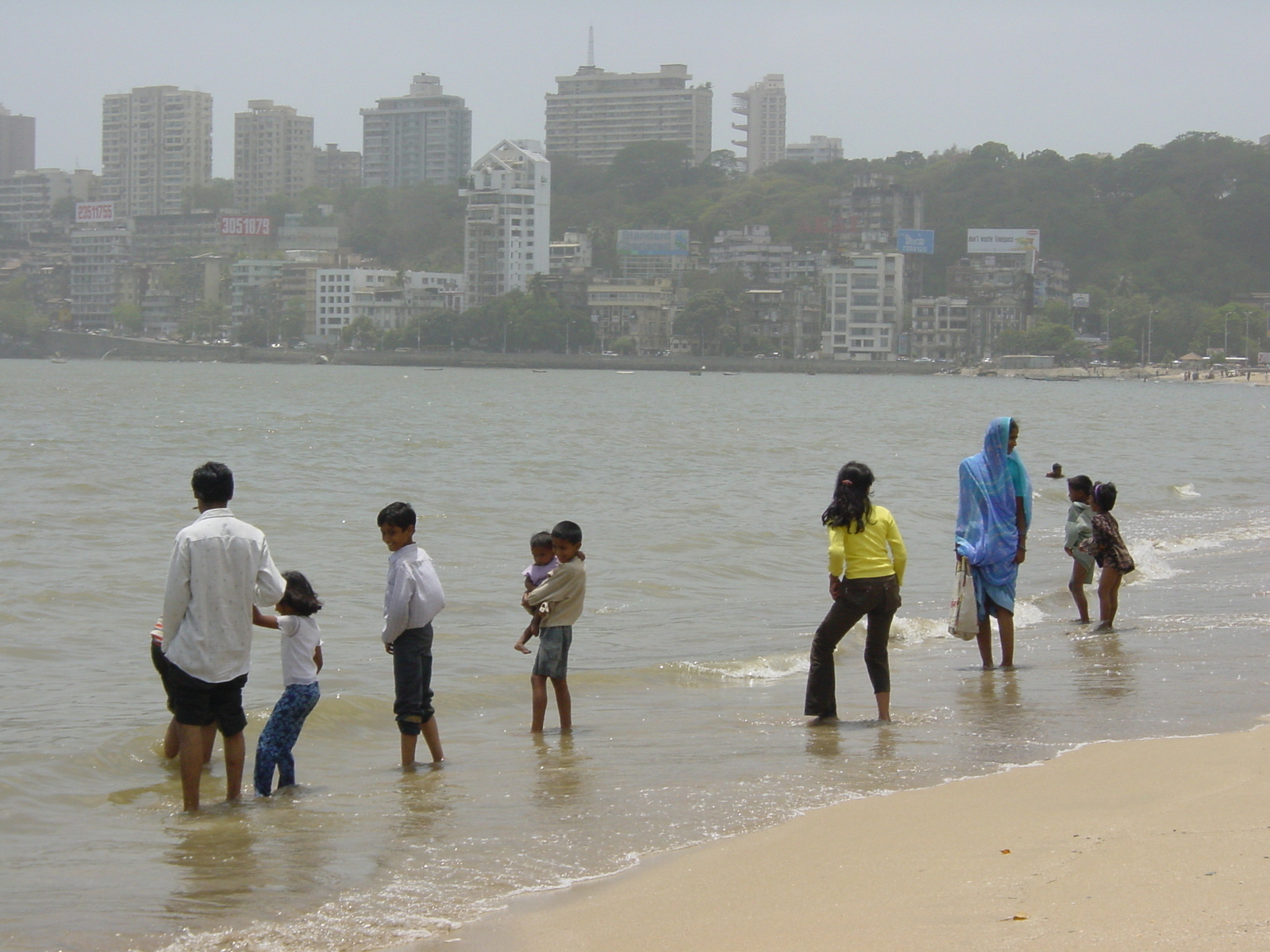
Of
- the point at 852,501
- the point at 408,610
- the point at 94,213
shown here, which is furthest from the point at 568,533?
the point at 94,213

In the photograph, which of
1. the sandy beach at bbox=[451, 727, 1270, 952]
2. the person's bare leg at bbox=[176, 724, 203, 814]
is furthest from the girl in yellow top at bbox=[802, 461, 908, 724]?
the person's bare leg at bbox=[176, 724, 203, 814]

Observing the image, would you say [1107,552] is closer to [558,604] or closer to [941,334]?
[558,604]

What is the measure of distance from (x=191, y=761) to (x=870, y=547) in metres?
3.02

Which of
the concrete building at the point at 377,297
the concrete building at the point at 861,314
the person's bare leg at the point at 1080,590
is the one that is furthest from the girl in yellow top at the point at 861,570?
the concrete building at the point at 377,297

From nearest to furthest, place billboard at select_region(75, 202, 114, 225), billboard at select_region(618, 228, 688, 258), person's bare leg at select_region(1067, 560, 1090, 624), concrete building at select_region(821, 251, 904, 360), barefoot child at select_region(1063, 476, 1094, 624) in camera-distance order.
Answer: barefoot child at select_region(1063, 476, 1094, 624)
person's bare leg at select_region(1067, 560, 1090, 624)
concrete building at select_region(821, 251, 904, 360)
billboard at select_region(618, 228, 688, 258)
billboard at select_region(75, 202, 114, 225)

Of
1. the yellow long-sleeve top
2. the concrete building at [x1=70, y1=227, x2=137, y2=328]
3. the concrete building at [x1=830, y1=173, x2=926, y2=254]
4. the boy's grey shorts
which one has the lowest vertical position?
the boy's grey shorts

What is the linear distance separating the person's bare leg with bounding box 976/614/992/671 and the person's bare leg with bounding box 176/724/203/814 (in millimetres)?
4366

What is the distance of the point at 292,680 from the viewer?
228 inches

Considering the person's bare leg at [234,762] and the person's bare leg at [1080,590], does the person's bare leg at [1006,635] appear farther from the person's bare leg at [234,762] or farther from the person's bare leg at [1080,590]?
the person's bare leg at [234,762]

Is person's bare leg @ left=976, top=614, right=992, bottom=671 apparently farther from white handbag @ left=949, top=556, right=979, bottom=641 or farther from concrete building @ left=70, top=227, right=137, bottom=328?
concrete building @ left=70, top=227, right=137, bottom=328

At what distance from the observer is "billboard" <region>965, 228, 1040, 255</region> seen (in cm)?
13900

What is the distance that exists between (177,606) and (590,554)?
991 cm

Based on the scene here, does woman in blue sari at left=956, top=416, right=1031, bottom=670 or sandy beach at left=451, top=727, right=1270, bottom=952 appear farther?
woman in blue sari at left=956, top=416, right=1031, bottom=670

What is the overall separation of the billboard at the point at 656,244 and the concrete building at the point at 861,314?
21257 mm
